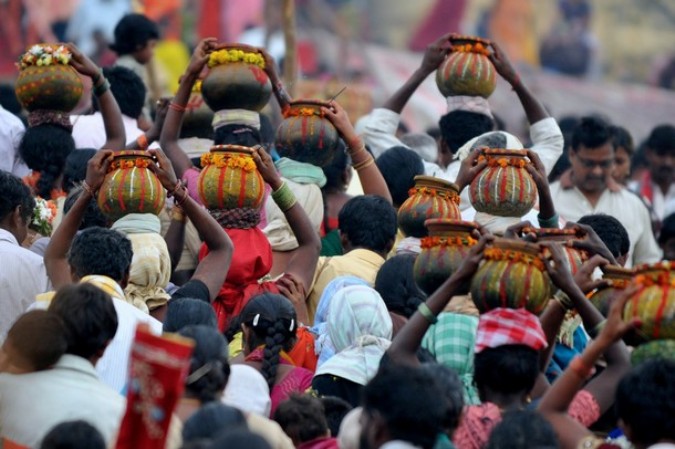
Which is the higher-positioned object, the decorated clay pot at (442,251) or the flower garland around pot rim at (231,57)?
the flower garland around pot rim at (231,57)

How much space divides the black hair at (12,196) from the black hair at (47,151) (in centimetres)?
127

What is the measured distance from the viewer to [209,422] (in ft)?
18.5

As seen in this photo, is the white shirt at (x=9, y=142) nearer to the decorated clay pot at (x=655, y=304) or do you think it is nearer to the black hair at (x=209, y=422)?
the black hair at (x=209, y=422)

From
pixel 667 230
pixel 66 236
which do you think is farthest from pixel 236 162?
Result: pixel 667 230

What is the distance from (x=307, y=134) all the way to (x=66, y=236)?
1741 mm

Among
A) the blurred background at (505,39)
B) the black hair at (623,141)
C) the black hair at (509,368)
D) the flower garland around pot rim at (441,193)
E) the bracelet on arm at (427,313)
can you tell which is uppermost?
the bracelet on arm at (427,313)

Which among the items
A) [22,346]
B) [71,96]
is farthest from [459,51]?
[22,346]

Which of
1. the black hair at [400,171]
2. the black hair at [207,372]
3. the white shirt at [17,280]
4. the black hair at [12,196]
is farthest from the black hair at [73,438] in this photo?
the black hair at [400,171]

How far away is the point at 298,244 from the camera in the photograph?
8.84m

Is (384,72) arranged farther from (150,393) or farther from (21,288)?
(150,393)

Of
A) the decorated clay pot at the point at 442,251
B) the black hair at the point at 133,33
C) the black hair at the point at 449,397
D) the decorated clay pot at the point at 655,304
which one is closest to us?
the black hair at the point at 449,397

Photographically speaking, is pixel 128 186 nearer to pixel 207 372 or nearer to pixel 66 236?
pixel 66 236

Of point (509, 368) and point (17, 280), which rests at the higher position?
point (509, 368)

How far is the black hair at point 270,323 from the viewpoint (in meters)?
7.46
